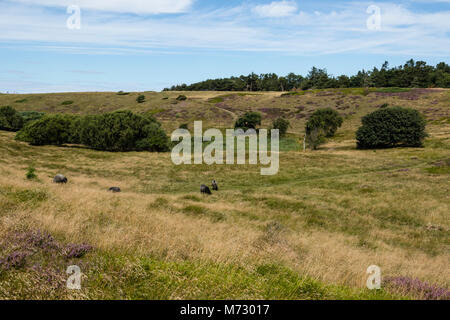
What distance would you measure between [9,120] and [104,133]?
3780cm

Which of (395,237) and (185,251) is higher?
(185,251)

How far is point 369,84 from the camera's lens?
193m

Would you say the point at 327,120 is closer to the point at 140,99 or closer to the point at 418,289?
the point at 140,99

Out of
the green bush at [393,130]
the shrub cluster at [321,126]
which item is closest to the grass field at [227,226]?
the shrub cluster at [321,126]

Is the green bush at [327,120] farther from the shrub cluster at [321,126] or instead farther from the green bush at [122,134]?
the green bush at [122,134]

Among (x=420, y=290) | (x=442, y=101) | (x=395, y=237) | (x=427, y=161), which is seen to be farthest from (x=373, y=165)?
(x=442, y=101)

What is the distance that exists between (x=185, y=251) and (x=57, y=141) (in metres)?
83.7

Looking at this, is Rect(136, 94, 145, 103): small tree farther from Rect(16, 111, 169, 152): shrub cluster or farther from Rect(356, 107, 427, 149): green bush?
Rect(356, 107, 427, 149): green bush

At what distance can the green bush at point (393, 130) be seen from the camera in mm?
74688

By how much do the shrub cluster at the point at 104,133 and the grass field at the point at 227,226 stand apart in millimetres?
6290

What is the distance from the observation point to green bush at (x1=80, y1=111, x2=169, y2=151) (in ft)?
258

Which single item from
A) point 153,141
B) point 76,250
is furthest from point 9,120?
point 76,250

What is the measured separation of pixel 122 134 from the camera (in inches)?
3078
